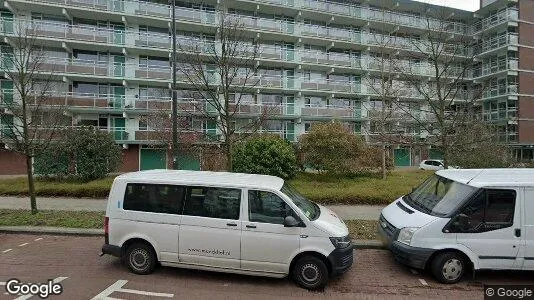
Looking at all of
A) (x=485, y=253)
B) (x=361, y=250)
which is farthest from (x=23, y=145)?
(x=485, y=253)

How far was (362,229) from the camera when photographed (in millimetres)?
7406

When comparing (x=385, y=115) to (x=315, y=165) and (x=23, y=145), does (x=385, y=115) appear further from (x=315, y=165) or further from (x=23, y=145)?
(x=23, y=145)

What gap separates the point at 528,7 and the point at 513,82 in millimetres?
8026

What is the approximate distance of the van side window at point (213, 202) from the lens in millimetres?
4816

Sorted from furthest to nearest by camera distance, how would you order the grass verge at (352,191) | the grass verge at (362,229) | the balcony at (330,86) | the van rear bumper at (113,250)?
the balcony at (330,86), the grass verge at (352,191), the grass verge at (362,229), the van rear bumper at (113,250)

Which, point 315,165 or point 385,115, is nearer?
point 315,165

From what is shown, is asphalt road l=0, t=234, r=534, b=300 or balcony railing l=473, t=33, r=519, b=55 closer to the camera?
asphalt road l=0, t=234, r=534, b=300

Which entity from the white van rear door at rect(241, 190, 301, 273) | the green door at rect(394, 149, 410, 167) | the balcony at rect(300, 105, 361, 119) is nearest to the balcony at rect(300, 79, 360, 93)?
the balcony at rect(300, 105, 361, 119)

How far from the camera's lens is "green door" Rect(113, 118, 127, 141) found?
908 inches

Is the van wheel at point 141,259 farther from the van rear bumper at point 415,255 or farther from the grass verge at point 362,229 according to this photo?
the grass verge at point 362,229

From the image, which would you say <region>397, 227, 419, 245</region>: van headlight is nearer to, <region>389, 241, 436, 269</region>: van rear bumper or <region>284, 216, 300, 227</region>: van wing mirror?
<region>389, 241, 436, 269</region>: van rear bumper

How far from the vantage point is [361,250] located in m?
6.42

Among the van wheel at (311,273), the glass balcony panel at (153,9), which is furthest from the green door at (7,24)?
the van wheel at (311,273)

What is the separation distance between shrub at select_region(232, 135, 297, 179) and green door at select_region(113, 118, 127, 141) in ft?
46.2
